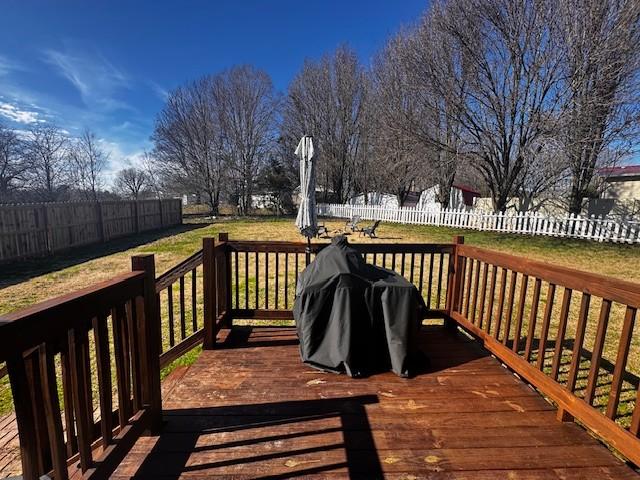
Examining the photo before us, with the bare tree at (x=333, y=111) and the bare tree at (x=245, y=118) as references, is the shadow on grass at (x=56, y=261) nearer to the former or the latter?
the bare tree at (x=245, y=118)

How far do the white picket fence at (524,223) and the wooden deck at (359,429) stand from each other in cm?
1141

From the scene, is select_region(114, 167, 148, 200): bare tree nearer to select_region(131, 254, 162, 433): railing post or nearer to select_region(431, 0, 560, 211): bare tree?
select_region(431, 0, 560, 211): bare tree

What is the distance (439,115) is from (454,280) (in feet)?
39.3

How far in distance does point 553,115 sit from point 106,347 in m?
13.4

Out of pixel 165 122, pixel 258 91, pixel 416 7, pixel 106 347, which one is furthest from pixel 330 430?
pixel 165 122

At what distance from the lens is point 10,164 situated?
1800cm

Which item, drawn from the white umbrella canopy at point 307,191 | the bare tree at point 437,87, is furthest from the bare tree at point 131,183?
the white umbrella canopy at point 307,191

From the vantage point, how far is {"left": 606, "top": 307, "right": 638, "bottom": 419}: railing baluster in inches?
62.4

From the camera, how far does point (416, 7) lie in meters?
13.1

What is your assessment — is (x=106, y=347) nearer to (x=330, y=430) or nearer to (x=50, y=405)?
(x=50, y=405)

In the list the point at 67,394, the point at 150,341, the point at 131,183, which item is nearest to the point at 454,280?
the point at 150,341

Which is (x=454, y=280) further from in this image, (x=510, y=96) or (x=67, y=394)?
(x=510, y=96)

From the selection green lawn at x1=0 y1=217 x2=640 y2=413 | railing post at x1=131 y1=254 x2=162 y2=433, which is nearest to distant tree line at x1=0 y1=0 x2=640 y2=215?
green lawn at x1=0 y1=217 x2=640 y2=413

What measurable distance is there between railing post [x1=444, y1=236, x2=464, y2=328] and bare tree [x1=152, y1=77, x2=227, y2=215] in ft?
71.8
